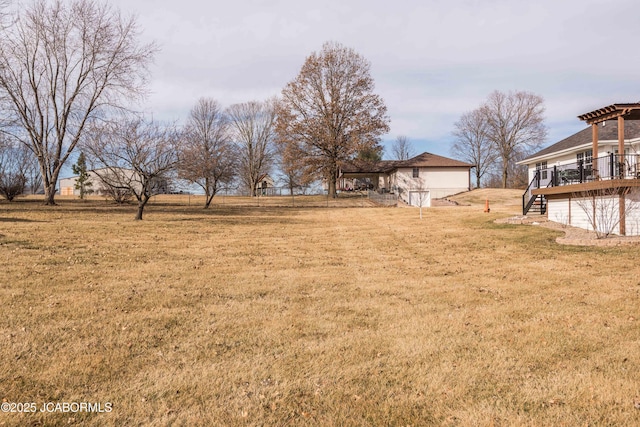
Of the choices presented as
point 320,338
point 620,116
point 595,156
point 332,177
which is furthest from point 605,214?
point 332,177

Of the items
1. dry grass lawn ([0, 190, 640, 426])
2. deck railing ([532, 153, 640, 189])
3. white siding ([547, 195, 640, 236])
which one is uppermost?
deck railing ([532, 153, 640, 189])

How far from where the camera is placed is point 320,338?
5.24 m

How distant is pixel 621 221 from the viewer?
13609mm

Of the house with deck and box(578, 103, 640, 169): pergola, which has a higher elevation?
box(578, 103, 640, 169): pergola

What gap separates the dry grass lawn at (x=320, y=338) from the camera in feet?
11.8

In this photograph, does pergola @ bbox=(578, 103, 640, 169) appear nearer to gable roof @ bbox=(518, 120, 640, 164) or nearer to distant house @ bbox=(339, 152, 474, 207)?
gable roof @ bbox=(518, 120, 640, 164)

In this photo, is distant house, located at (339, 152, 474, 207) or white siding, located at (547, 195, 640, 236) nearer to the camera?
white siding, located at (547, 195, 640, 236)

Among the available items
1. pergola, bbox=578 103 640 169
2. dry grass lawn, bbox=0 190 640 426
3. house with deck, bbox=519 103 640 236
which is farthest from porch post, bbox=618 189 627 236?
dry grass lawn, bbox=0 190 640 426

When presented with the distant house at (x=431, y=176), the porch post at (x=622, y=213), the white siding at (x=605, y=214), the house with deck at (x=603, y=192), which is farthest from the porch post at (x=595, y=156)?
the distant house at (x=431, y=176)

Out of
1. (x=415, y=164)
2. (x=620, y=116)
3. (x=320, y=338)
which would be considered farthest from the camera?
(x=415, y=164)

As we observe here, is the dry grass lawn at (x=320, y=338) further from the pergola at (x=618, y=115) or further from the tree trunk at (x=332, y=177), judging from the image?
the tree trunk at (x=332, y=177)

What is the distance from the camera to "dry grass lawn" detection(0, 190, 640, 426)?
361 cm

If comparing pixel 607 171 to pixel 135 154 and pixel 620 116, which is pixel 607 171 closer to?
pixel 620 116

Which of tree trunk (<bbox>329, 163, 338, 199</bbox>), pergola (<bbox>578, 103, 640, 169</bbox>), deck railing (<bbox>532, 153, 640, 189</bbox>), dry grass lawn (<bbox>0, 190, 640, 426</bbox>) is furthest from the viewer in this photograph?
tree trunk (<bbox>329, 163, 338, 199</bbox>)
